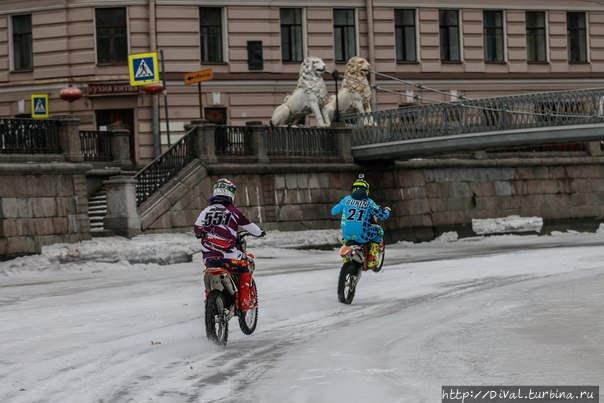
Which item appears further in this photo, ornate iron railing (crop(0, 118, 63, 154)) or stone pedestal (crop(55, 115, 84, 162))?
stone pedestal (crop(55, 115, 84, 162))

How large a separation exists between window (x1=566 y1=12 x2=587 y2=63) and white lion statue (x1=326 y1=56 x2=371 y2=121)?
12672 mm

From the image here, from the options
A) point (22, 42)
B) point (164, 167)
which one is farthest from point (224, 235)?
point (22, 42)

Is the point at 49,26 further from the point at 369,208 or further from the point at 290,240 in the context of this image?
the point at 369,208

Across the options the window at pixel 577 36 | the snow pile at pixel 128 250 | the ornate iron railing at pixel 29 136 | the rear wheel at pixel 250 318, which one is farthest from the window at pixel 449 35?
the rear wheel at pixel 250 318

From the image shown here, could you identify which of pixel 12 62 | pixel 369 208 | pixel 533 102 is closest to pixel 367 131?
pixel 533 102

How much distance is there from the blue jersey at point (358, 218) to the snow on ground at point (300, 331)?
910 mm

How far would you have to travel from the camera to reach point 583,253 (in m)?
30.4

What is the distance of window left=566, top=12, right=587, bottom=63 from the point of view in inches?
1969

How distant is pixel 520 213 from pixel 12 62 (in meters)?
16.6

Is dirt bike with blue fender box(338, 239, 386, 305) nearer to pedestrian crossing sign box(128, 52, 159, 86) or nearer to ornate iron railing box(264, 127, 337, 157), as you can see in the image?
pedestrian crossing sign box(128, 52, 159, 86)

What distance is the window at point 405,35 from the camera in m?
46.2

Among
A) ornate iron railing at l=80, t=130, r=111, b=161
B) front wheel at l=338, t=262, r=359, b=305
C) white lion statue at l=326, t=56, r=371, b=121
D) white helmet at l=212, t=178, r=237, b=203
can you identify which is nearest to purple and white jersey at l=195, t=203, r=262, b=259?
white helmet at l=212, t=178, r=237, b=203

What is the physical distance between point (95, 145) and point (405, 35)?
1575 centimetres

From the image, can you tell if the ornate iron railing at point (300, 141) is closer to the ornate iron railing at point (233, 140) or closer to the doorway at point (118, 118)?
the ornate iron railing at point (233, 140)
